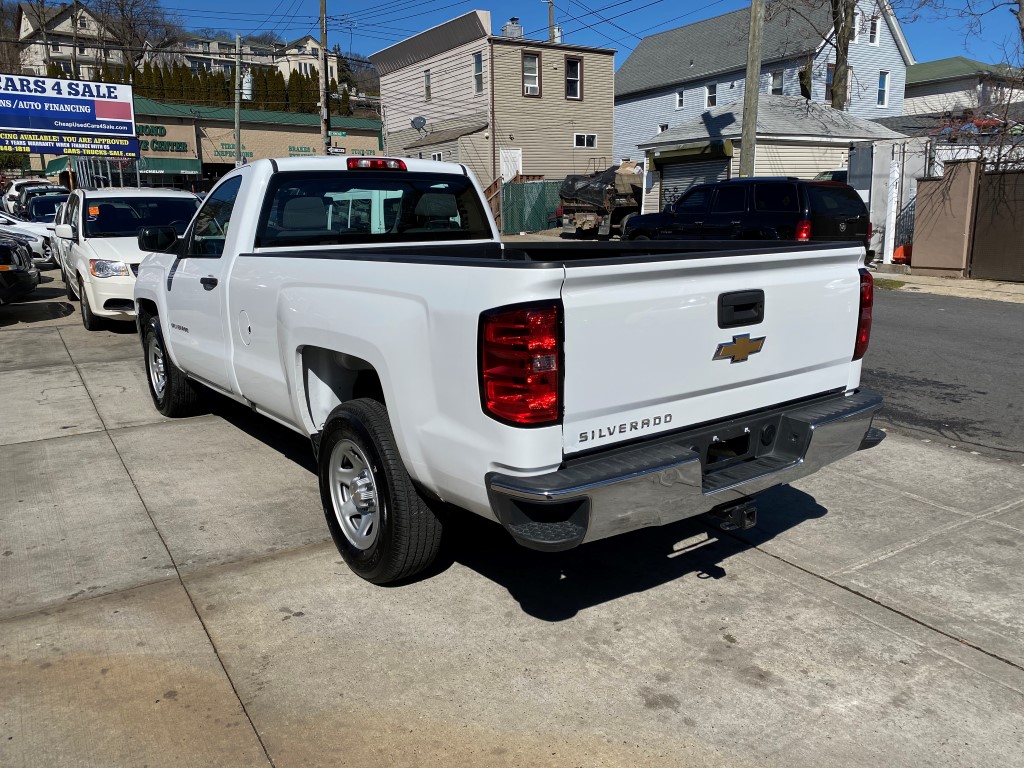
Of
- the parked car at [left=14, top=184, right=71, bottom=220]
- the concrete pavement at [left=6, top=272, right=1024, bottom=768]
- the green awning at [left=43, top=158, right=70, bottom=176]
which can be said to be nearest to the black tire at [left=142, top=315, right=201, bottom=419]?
the concrete pavement at [left=6, top=272, right=1024, bottom=768]

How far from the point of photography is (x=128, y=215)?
11398 millimetres

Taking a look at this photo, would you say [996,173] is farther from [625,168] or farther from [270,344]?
[270,344]

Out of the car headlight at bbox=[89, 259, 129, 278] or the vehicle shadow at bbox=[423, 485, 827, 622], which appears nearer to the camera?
the vehicle shadow at bbox=[423, 485, 827, 622]

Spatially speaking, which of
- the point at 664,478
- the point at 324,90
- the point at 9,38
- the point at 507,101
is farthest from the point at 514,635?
the point at 9,38

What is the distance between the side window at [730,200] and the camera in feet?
49.8

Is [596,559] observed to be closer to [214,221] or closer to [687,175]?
[214,221]

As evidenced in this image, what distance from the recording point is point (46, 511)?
4973 mm

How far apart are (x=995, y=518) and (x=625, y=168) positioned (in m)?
24.7

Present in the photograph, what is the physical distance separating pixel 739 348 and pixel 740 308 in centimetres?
16

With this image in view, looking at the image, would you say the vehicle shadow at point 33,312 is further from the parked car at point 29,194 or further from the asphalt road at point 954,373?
the parked car at point 29,194

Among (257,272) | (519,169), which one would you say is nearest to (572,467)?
(257,272)

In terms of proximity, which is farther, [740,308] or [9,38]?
[9,38]

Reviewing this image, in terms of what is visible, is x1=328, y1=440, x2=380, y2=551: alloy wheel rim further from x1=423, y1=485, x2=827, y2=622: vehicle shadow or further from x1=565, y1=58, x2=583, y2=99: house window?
x1=565, y1=58, x2=583, y2=99: house window

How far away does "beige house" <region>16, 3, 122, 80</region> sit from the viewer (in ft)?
215
